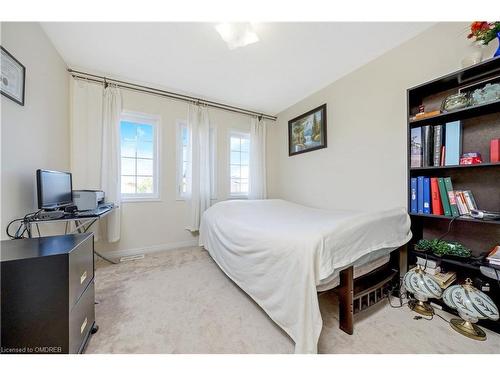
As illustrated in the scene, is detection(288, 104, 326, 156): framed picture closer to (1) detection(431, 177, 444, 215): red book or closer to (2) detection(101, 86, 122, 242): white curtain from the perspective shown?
(1) detection(431, 177, 444, 215): red book

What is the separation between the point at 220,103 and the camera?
3117 millimetres

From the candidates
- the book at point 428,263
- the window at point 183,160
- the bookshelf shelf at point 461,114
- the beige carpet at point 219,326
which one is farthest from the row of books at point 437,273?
the window at point 183,160

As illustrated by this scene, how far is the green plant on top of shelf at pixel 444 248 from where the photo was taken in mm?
1384

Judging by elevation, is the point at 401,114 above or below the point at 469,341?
above

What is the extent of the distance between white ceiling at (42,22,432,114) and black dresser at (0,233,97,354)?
1.90 meters

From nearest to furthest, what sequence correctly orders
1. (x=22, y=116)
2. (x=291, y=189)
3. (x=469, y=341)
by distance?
(x=469, y=341) < (x=22, y=116) < (x=291, y=189)

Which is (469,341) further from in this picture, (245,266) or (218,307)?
(218,307)

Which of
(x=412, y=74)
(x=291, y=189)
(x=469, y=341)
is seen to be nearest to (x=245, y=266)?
(x=469, y=341)

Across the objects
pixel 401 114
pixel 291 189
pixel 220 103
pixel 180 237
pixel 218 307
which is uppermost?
pixel 220 103

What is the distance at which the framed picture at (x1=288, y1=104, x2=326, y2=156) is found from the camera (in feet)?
8.76

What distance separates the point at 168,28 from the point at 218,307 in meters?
2.44

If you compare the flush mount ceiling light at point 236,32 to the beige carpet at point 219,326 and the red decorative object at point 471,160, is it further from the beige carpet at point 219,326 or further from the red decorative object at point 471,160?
the beige carpet at point 219,326

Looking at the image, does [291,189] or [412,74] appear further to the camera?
[291,189]

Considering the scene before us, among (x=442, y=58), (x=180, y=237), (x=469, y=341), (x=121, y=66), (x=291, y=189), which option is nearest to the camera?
(x=469, y=341)
